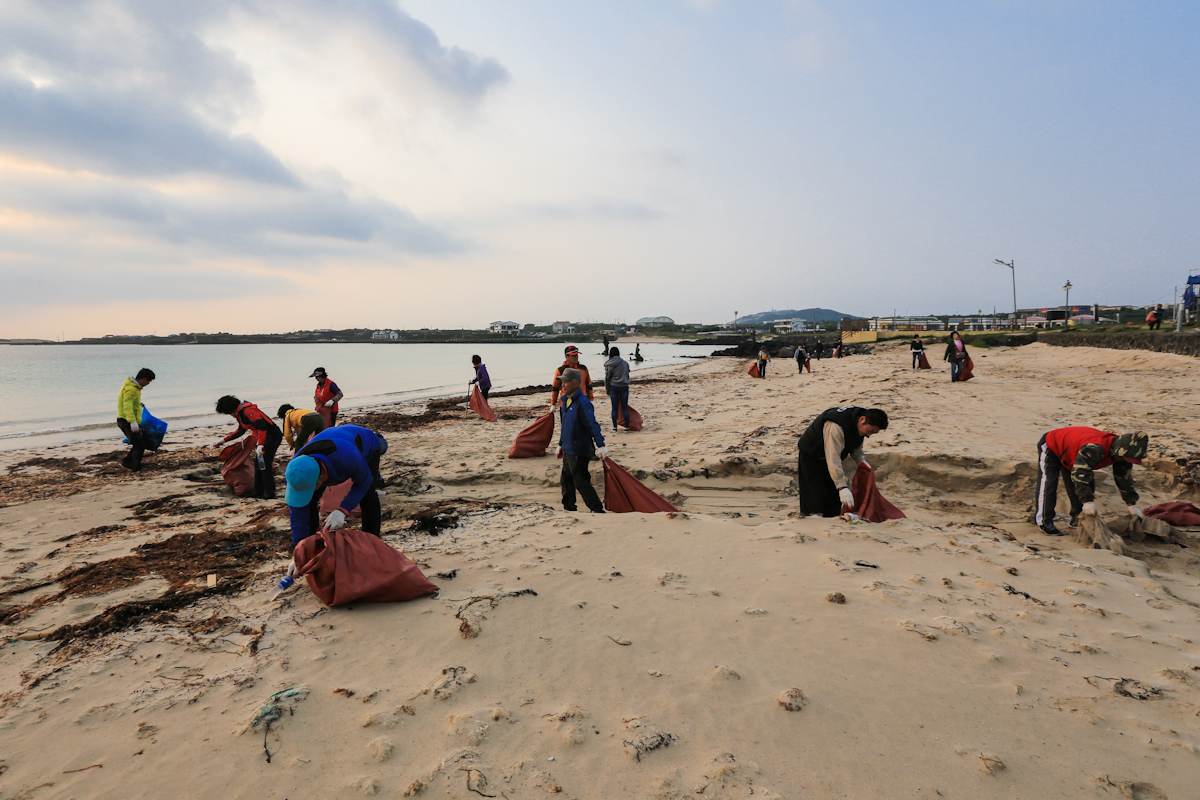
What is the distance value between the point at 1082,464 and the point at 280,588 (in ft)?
24.0

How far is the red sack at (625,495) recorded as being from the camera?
648 cm

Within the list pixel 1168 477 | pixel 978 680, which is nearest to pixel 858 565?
pixel 978 680

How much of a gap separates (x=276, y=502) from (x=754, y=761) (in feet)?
24.4

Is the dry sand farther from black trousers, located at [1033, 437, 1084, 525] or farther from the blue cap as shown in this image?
the blue cap

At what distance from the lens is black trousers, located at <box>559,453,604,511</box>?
255 inches

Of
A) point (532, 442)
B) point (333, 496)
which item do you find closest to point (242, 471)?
point (333, 496)

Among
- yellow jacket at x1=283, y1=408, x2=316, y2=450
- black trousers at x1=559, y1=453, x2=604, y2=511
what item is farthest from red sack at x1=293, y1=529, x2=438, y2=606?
yellow jacket at x1=283, y1=408, x2=316, y2=450

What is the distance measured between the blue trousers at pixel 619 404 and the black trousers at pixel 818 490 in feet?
20.9

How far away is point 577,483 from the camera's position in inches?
260

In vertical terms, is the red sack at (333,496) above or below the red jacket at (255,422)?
below

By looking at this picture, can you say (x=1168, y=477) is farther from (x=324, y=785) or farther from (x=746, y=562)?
(x=324, y=785)

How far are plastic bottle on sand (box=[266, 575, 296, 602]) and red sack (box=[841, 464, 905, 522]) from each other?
502 cm

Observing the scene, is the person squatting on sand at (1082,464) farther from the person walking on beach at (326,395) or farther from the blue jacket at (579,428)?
the person walking on beach at (326,395)

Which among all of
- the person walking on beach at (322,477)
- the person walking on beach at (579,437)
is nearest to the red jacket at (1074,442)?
the person walking on beach at (579,437)
